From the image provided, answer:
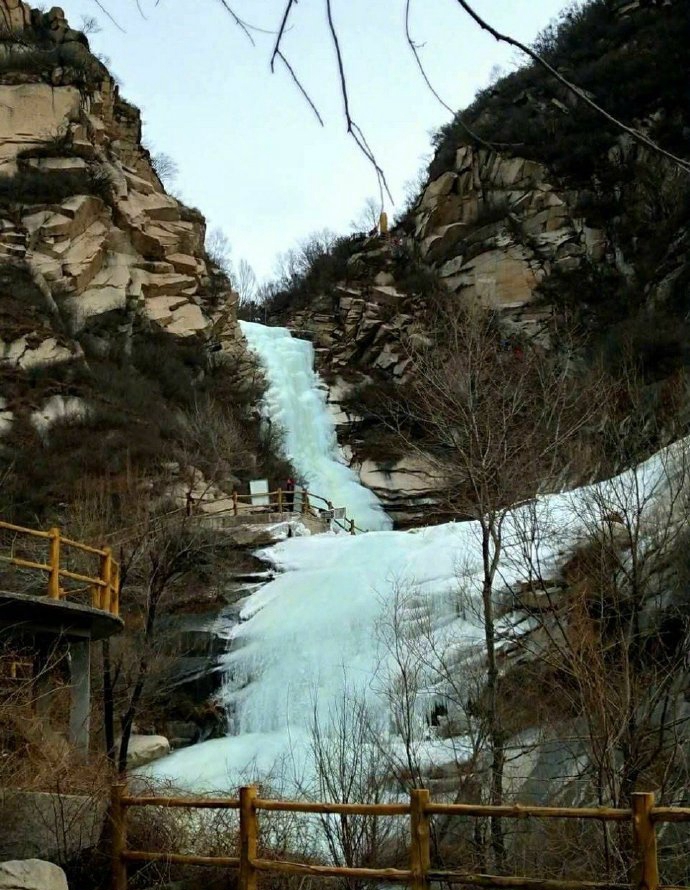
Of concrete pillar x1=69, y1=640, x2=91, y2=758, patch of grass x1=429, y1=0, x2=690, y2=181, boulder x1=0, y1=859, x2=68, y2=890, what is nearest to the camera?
boulder x1=0, y1=859, x2=68, y2=890

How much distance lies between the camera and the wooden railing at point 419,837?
19.2 feet

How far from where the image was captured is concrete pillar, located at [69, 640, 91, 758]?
41.9 feet

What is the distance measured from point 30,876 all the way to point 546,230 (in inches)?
1454

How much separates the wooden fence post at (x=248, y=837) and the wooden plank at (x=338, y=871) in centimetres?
8

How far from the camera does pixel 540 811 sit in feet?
20.7

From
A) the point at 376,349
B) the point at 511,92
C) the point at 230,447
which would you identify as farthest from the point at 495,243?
the point at 230,447

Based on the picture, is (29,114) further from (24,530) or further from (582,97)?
(582,97)

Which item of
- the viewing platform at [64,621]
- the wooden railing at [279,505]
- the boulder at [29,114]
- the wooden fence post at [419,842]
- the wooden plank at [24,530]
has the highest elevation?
the boulder at [29,114]

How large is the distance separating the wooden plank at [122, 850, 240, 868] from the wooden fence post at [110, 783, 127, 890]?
0.06 m

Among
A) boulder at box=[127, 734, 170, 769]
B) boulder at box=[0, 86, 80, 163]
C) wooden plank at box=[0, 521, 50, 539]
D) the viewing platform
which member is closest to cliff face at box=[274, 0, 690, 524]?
boulder at box=[0, 86, 80, 163]

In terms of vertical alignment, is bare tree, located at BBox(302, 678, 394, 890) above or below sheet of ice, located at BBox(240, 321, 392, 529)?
below

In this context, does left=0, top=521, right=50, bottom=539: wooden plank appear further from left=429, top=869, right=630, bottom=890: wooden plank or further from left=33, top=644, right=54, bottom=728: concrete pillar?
left=429, top=869, right=630, bottom=890: wooden plank

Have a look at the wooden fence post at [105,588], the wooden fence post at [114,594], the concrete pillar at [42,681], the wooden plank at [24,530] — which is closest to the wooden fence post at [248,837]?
the wooden plank at [24,530]

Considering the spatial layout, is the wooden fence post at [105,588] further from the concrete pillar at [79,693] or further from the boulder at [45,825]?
the boulder at [45,825]
